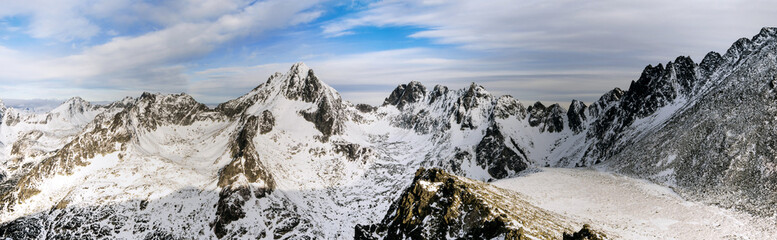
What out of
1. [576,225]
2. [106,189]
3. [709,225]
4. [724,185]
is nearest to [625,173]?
[724,185]

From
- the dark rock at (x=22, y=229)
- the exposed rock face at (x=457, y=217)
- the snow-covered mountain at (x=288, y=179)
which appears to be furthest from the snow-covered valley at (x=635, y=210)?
the dark rock at (x=22, y=229)

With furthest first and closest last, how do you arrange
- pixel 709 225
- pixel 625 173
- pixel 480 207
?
pixel 625 173 < pixel 709 225 < pixel 480 207

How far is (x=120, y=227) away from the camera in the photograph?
461ft

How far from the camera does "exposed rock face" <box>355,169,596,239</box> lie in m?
41.5

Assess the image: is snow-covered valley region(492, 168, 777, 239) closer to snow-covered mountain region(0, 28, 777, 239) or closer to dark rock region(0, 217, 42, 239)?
snow-covered mountain region(0, 28, 777, 239)

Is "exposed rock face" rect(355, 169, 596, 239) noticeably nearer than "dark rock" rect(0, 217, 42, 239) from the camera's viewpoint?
Yes

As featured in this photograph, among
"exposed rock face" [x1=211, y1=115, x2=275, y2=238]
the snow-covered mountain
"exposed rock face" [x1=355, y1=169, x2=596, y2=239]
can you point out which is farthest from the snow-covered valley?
"exposed rock face" [x1=211, y1=115, x2=275, y2=238]

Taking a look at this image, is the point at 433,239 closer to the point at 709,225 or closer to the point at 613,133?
the point at 709,225

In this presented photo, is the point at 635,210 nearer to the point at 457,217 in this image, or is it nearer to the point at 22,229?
the point at 457,217

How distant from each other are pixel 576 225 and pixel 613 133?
471 ft

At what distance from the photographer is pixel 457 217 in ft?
149

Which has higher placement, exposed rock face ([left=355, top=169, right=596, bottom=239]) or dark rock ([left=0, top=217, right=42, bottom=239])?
exposed rock face ([left=355, top=169, right=596, bottom=239])

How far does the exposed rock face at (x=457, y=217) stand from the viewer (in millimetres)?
41469

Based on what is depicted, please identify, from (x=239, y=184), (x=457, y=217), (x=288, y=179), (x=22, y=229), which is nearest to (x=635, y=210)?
(x=457, y=217)
